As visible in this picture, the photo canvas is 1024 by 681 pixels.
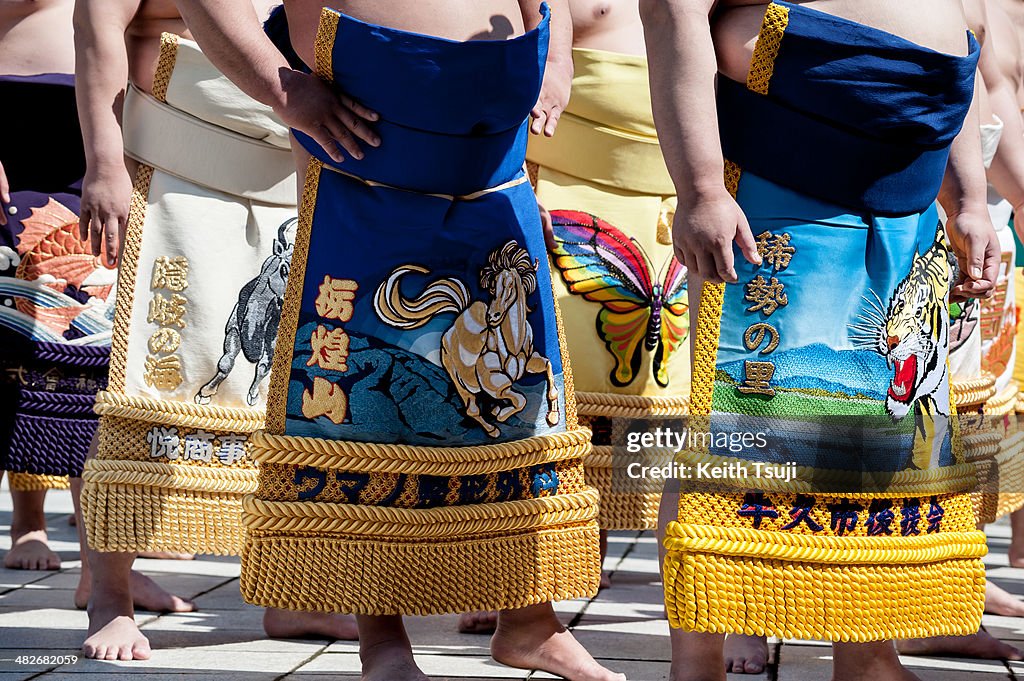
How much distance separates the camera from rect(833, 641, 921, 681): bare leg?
78.1 inches

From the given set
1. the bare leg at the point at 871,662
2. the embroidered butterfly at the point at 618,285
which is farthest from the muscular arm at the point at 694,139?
the embroidered butterfly at the point at 618,285

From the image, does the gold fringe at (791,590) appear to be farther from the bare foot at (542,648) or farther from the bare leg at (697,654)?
the bare foot at (542,648)

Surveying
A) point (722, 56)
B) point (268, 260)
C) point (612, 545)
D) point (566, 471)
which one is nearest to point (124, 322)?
point (268, 260)

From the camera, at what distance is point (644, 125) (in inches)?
110

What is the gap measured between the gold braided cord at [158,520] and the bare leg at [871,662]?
122cm

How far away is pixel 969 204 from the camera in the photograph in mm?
2195

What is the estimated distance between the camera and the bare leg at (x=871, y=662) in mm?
1983

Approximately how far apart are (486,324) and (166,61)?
105 cm

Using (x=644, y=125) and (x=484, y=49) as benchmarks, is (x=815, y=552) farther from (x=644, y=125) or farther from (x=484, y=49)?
(x=644, y=125)

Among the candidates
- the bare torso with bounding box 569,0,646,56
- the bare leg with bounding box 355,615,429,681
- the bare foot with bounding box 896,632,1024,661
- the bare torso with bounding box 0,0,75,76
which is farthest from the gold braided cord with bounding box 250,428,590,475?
the bare torso with bounding box 0,0,75,76

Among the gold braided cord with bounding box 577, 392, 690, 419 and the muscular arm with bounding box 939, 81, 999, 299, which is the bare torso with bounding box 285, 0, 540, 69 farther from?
the gold braided cord with bounding box 577, 392, 690, 419

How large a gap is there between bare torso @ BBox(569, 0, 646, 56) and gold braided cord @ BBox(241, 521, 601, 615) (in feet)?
4.21

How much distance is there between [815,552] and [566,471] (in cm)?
47

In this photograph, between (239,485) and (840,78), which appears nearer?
(840,78)
